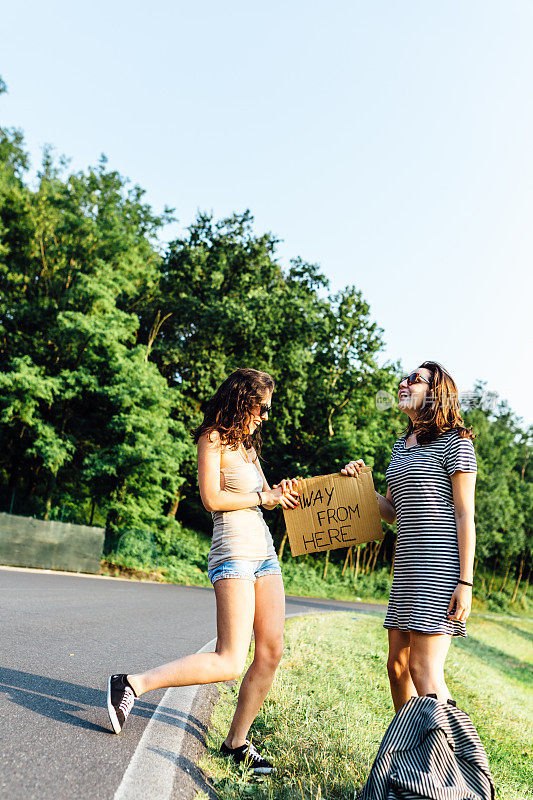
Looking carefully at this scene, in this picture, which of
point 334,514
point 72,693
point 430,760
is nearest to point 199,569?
point 72,693

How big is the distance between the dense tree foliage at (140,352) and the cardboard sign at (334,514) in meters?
20.8

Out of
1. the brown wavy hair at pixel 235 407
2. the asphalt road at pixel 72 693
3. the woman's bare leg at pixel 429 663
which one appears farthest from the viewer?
the brown wavy hair at pixel 235 407

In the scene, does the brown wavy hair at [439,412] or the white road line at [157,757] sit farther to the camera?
the brown wavy hair at [439,412]

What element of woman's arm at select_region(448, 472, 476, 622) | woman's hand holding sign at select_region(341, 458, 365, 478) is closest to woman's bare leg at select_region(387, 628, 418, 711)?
woman's arm at select_region(448, 472, 476, 622)

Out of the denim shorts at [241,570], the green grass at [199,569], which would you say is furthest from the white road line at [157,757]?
the green grass at [199,569]

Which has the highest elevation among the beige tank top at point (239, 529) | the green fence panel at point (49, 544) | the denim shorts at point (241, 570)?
the beige tank top at point (239, 529)

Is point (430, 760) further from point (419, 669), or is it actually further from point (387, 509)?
point (387, 509)

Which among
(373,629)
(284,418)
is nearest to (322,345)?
(284,418)

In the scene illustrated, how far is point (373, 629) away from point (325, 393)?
2267 centimetres

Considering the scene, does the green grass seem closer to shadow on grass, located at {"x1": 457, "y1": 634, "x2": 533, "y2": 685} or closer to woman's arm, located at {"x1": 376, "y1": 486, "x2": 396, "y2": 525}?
shadow on grass, located at {"x1": 457, "y1": 634, "x2": 533, "y2": 685}

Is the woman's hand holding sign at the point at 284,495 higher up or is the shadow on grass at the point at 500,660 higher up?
the woman's hand holding sign at the point at 284,495

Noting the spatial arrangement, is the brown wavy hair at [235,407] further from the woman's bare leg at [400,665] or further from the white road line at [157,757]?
the white road line at [157,757]

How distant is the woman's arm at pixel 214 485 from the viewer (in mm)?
3359

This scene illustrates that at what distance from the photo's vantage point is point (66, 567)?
20.9 m
